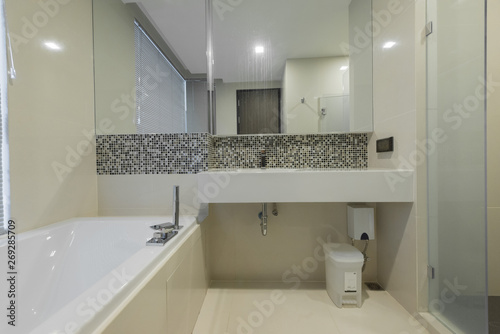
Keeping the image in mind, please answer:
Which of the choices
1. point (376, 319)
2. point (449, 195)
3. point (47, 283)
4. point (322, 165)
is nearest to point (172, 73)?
point (322, 165)

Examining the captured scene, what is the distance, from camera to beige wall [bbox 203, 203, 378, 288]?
1.74 metres

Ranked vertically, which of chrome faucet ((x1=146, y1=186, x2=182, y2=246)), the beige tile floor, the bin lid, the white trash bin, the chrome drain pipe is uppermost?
chrome faucet ((x1=146, y1=186, x2=182, y2=246))

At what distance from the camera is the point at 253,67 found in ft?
5.88

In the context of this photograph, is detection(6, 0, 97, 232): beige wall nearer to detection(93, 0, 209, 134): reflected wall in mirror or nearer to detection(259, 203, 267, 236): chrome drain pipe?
detection(93, 0, 209, 134): reflected wall in mirror

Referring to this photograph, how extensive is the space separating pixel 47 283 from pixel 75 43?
1475 millimetres

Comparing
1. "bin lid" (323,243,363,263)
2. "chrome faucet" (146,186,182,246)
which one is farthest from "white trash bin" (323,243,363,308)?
"chrome faucet" (146,186,182,246)

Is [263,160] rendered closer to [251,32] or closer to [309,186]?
[309,186]

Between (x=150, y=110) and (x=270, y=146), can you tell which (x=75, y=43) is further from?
(x=270, y=146)

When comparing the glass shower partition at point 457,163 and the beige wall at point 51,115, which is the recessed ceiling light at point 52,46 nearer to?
the beige wall at point 51,115

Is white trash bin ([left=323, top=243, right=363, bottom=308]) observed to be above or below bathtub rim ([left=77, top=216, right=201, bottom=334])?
below

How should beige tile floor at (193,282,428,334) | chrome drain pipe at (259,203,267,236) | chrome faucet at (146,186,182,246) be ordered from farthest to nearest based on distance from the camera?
chrome drain pipe at (259,203,267,236) < beige tile floor at (193,282,428,334) < chrome faucet at (146,186,182,246)

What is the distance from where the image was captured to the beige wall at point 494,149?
1275 mm

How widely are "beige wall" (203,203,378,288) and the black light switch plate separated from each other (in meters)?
0.49

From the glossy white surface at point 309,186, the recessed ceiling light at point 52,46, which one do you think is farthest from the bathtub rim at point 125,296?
the recessed ceiling light at point 52,46
